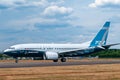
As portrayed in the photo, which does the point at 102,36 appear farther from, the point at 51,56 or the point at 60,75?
the point at 60,75

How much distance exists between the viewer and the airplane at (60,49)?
240ft

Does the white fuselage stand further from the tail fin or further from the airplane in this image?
the tail fin

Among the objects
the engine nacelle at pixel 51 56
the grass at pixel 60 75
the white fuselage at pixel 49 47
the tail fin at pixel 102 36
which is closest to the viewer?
the grass at pixel 60 75

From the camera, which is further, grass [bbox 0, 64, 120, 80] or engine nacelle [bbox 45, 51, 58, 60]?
engine nacelle [bbox 45, 51, 58, 60]

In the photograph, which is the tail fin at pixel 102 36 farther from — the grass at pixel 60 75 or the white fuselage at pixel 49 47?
the grass at pixel 60 75

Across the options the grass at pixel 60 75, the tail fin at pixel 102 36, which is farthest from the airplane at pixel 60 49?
the grass at pixel 60 75

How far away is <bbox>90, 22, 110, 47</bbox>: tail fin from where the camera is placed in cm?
8271

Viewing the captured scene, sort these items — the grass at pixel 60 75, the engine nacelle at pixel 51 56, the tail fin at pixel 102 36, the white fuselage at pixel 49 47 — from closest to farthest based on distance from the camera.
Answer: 1. the grass at pixel 60 75
2. the white fuselage at pixel 49 47
3. the engine nacelle at pixel 51 56
4. the tail fin at pixel 102 36

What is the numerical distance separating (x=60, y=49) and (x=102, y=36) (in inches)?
463

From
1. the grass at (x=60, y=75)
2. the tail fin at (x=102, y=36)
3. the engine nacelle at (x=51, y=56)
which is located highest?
the tail fin at (x=102, y=36)

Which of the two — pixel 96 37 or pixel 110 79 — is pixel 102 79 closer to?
pixel 110 79

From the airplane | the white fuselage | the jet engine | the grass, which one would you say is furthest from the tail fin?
the grass

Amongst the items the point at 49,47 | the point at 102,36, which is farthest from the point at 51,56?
the point at 102,36

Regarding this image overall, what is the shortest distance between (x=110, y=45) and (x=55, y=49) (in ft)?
37.9
